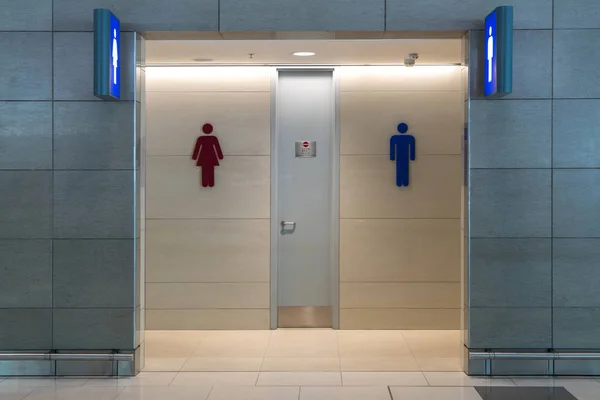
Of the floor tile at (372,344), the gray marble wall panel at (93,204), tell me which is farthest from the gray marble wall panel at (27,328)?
the floor tile at (372,344)

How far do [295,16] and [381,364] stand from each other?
3.20m

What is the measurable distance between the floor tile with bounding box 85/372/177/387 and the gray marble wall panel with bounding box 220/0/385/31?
299cm

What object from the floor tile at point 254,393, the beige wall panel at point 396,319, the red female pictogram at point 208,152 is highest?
the red female pictogram at point 208,152

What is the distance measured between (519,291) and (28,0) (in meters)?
4.82

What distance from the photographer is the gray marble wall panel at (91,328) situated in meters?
6.32

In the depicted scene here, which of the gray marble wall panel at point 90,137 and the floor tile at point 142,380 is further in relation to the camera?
the gray marble wall panel at point 90,137

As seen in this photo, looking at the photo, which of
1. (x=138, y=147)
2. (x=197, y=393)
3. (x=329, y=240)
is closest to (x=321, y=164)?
(x=329, y=240)

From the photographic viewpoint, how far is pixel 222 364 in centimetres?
684

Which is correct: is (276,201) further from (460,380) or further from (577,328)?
(577,328)

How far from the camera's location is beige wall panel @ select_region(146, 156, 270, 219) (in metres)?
8.42

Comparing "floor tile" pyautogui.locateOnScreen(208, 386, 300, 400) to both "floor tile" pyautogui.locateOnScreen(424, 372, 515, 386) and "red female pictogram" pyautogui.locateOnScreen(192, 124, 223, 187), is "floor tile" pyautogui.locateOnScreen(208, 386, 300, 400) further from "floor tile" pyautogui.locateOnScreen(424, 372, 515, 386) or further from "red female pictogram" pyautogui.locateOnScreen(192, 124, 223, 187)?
"red female pictogram" pyautogui.locateOnScreen(192, 124, 223, 187)

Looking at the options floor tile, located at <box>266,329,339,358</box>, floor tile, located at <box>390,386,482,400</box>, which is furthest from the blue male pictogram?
floor tile, located at <box>390,386,482,400</box>

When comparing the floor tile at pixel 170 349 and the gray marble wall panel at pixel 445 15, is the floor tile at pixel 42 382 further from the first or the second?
the gray marble wall panel at pixel 445 15

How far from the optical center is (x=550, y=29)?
20.5 feet
